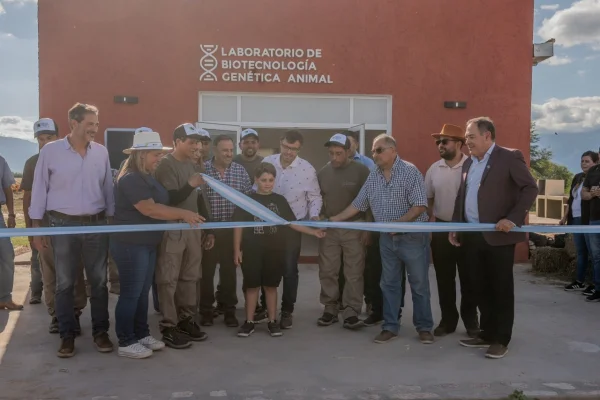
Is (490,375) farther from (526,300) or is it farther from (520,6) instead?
(520,6)

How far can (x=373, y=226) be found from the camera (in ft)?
15.9

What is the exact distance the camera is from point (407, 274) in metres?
5.07

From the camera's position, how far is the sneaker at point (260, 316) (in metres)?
5.66

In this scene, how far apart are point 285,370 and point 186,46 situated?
248 inches

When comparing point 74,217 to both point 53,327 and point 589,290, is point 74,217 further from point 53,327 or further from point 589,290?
point 589,290

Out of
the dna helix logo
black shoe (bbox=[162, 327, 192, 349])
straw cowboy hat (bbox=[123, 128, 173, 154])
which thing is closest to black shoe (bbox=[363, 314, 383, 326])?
black shoe (bbox=[162, 327, 192, 349])

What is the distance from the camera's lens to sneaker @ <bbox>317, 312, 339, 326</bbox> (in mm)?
5566

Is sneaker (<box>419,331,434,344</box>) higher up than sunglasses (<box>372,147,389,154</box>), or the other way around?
sunglasses (<box>372,147,389,154</box>)

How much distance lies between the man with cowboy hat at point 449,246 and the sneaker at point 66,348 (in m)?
3.13

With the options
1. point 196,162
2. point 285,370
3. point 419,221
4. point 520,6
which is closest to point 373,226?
point 419,221

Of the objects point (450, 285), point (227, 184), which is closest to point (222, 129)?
point (227, 184)

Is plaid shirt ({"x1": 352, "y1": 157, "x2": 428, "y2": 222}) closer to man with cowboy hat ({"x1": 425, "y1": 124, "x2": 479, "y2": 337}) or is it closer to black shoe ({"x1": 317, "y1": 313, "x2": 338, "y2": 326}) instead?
man with cowboy hat ({"x1": 425, "y1": 124, "x2": 479, "y2": 337})

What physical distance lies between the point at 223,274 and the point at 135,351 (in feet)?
4.78

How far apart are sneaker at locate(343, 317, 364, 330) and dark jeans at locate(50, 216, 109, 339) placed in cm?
218
